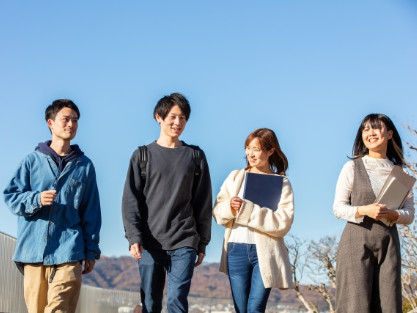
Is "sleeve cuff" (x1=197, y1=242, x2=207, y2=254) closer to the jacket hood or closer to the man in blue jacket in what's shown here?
the man in blue jacket

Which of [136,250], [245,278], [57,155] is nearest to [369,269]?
[245,278]

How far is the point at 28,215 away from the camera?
233 inches

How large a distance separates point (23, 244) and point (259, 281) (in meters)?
1.94

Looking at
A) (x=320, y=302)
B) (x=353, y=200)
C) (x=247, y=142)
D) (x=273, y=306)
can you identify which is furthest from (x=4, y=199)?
(x=273, y=306)

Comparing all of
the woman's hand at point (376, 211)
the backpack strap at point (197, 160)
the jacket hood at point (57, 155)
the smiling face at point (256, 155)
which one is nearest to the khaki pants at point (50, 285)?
the jacket hood at point (57, 155)

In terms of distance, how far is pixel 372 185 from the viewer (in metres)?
6.27

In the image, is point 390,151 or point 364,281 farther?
point 390,151

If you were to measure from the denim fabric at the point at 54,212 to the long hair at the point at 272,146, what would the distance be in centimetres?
149

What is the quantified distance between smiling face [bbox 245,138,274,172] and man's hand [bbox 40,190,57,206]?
179cm

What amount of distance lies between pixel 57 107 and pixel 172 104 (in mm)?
973

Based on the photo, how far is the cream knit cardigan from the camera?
243 inches

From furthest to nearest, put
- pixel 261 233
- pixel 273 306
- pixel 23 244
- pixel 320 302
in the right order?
pixel 273 306, pixel 320 302, pixel 261 233, pixel 23 244

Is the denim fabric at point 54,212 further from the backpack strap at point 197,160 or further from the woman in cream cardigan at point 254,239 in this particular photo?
the woman in cream cardigan at point 254,239

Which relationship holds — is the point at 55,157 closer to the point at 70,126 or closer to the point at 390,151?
the point at 70,126
